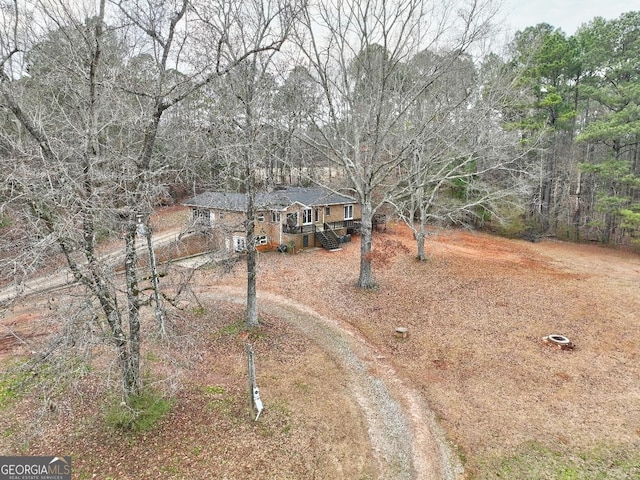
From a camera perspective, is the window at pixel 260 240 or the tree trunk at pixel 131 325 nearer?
the tree trunk at pixel 131 325

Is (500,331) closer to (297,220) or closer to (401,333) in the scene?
(401,333)

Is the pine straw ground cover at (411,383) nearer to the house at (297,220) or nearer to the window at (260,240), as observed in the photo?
the window at (260,240)

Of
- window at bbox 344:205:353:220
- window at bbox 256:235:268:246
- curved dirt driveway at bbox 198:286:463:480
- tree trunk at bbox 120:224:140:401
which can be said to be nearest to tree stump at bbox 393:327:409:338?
curved dirt driveway at bbox 198:286:463:480

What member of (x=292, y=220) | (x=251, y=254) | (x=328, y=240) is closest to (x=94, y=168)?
(x=251, y=254)

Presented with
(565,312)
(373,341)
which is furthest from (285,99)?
(565,312)

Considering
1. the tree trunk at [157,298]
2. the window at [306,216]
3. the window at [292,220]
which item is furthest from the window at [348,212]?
the tree trunk at [157,298]

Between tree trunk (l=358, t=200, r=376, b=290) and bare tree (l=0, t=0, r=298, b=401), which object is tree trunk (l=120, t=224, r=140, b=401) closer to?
bare tree (l=0, t=0, r=298, b=401)

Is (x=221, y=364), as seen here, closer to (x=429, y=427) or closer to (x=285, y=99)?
(x=429, y=427)
